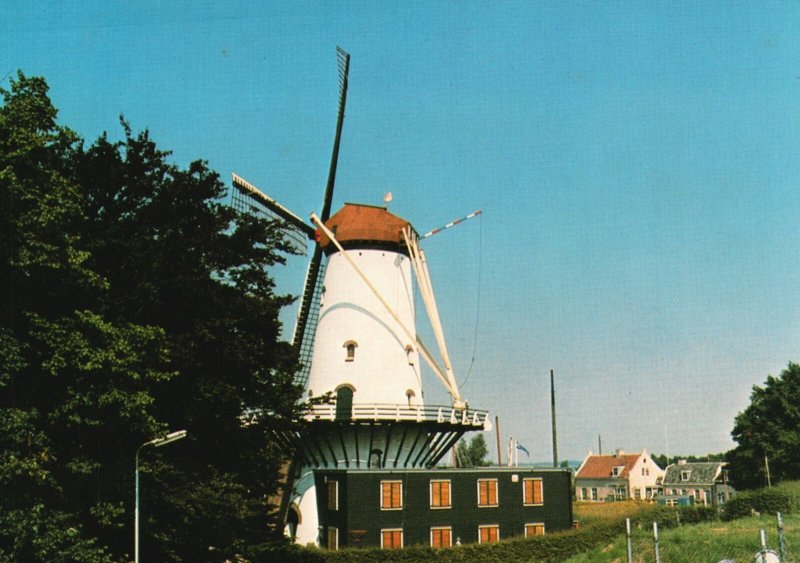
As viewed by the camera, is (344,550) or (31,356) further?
(344,550)

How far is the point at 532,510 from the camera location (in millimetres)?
34094

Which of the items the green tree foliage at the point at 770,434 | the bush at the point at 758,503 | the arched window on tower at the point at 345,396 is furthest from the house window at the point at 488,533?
the green tree foliage at the point at 770,434

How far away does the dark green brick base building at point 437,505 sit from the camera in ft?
100

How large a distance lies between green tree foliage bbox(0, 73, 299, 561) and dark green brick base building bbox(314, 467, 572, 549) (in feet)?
32.1

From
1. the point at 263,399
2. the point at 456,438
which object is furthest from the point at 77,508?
the point at 456,438

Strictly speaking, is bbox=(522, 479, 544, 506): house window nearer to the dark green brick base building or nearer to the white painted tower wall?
the dark green brick base building

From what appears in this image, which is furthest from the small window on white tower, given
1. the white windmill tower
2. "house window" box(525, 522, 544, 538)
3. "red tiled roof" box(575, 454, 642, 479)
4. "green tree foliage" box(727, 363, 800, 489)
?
"red tiled roof" box(575, 454, 642, 479)

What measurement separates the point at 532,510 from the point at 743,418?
126ft

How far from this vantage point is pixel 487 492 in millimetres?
33062

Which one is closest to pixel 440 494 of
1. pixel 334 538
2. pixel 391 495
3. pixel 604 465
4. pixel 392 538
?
pixel 391 495

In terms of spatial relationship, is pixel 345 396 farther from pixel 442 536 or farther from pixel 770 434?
pixel 770 434

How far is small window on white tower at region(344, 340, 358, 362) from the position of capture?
109ft

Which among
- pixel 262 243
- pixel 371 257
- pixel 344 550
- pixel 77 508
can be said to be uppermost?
pixel 371 257

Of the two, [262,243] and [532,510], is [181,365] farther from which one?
[532,510]
